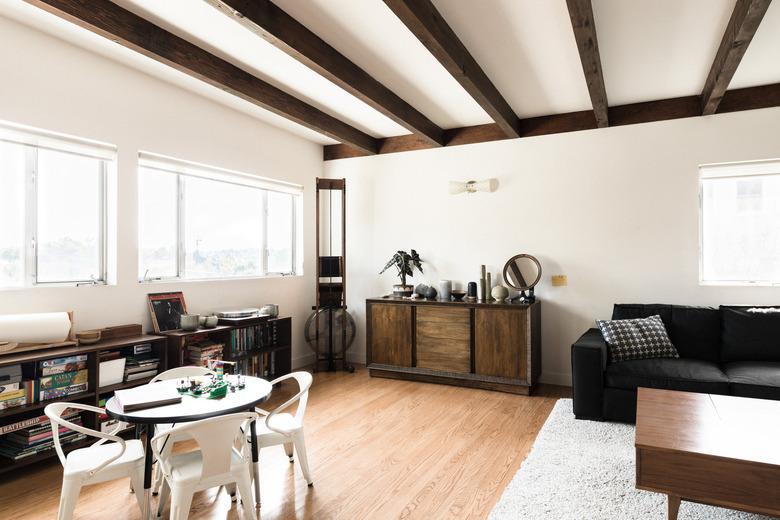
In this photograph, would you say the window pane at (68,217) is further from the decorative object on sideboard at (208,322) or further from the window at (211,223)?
the decorative object on sideboard at (208,322)

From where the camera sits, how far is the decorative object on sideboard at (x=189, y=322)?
12.7ft

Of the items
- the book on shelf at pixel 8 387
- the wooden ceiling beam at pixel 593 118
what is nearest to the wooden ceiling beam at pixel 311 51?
the wooden ceiling beam at pixel 593 118

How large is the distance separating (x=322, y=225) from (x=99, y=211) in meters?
2.75

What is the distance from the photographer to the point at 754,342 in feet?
12.3

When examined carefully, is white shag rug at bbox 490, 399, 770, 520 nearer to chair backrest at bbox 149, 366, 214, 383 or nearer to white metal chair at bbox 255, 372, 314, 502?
white metal chair at bbox 255, 372, 314, 502

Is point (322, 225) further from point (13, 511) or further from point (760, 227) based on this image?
point (760, 227)

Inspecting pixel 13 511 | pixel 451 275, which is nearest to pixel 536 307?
pixel 451 275

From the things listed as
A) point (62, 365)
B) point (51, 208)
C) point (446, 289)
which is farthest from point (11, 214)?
point (446, 289)

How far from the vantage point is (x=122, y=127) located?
3.61 metres

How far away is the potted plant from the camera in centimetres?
526

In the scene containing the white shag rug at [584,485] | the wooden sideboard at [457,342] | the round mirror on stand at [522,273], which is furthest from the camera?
the round mirror on stand at [522,273]

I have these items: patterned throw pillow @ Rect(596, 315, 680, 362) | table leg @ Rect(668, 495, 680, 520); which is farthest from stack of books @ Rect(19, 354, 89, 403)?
patterned throw pillow @ Rect(596, 315, 680, 362)

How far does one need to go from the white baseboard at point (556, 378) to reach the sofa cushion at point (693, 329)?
3.40ft

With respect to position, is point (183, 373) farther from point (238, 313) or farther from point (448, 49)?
point (448, 49)
